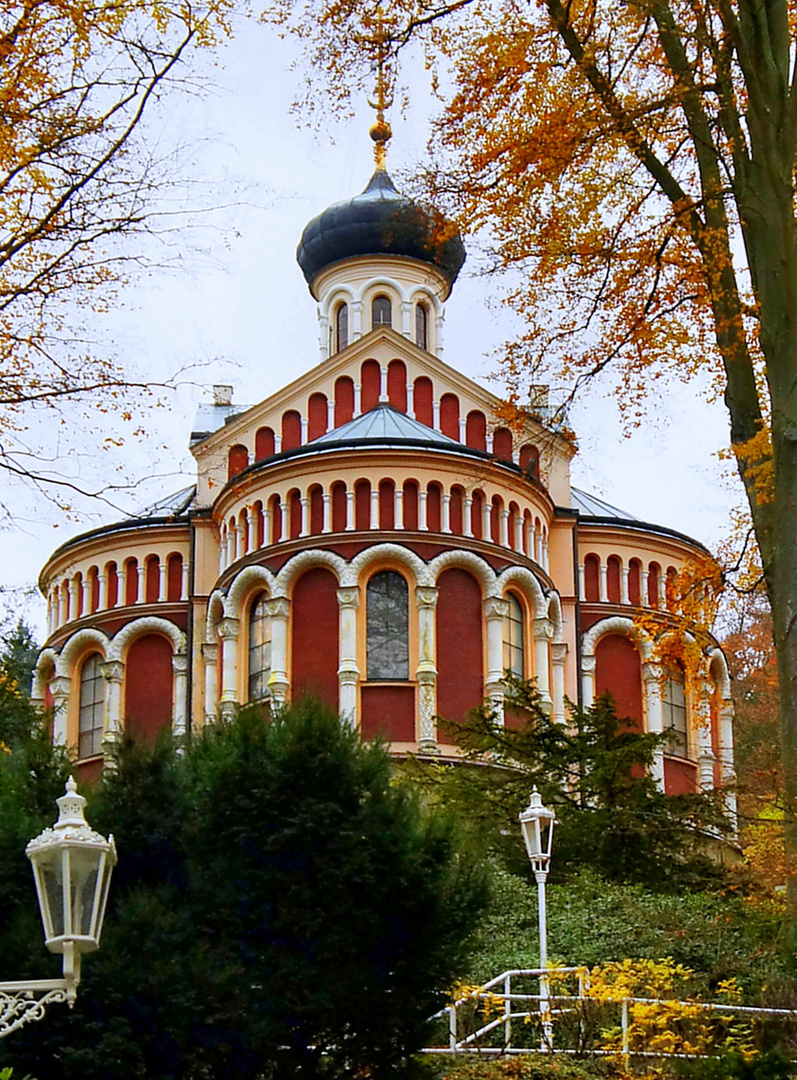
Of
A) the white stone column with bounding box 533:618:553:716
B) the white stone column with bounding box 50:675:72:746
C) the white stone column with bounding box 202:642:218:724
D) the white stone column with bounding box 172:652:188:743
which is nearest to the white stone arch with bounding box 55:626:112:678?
the white stone column with bounding box 50:675:72:746

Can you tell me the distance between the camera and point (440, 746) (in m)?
31.5

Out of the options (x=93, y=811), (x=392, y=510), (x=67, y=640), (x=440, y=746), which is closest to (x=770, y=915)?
(x=93, y=811)

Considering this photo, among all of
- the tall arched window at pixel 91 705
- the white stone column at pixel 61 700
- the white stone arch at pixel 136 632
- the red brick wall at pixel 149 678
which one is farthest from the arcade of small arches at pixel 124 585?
the white stone column at pixel 61 700

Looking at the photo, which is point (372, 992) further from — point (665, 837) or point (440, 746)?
point (440, 746)

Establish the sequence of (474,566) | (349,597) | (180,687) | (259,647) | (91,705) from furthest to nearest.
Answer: (91,705) < (180,687) < (259,647) < (474,566) < (349,597)

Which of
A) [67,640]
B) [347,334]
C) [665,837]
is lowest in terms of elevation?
[665,837]

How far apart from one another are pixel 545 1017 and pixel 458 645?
18.3 metres

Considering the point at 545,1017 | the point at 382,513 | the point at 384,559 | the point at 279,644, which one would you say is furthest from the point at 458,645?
the point at 545,1017

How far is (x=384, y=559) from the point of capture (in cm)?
3234

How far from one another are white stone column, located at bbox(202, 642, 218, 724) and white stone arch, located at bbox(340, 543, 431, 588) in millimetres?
4075

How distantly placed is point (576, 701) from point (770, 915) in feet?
59.1

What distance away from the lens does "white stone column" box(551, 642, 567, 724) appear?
114ft

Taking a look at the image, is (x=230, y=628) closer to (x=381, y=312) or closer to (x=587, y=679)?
(x=587, y=679)

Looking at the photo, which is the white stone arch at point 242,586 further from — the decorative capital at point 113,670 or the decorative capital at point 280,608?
the decorative capital at point 113,670
